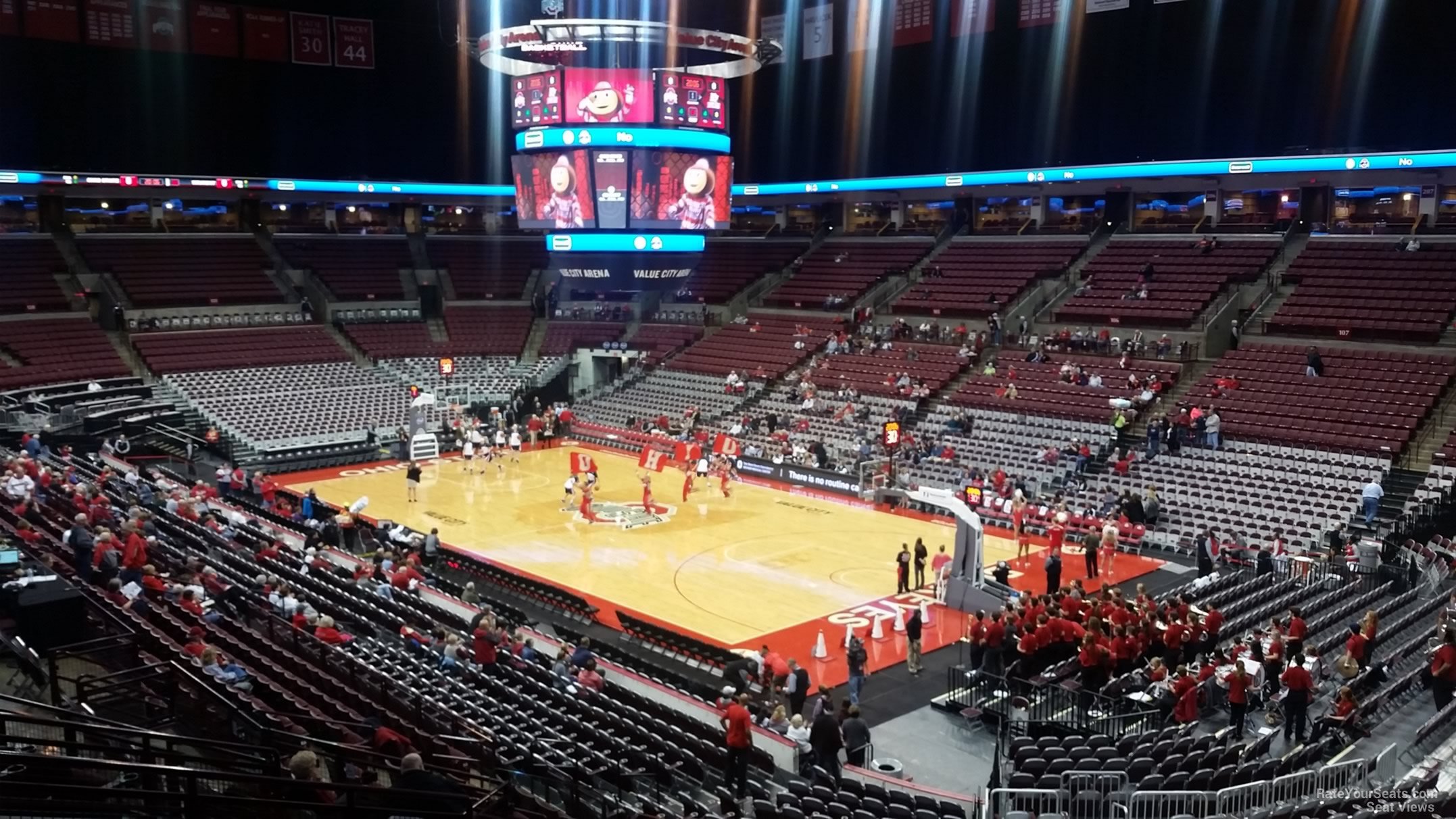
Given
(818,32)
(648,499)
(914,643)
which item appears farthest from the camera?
(818,32)

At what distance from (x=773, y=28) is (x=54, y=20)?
28.1 m

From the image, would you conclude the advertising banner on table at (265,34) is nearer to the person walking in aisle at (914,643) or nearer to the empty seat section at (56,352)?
the empty seat section at (56,352)

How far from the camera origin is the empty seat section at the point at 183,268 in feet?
143

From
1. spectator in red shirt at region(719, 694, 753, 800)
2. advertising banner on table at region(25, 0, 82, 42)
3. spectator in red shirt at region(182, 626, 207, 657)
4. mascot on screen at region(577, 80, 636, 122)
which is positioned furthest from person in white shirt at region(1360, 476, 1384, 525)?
advertising banner on table at region(25, 0, 82, 42)

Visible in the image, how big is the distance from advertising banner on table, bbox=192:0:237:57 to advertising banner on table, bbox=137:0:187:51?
0.46m

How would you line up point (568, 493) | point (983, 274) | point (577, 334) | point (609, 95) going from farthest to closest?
point (577, 334)
point (983, 274)
point (568, 493)
point (609, 95)

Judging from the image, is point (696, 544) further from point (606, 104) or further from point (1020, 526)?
point (606, 104)

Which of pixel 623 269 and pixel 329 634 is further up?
pixel 623 269

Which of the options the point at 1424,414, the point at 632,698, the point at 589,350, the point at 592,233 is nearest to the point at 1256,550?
the point at 1424,414

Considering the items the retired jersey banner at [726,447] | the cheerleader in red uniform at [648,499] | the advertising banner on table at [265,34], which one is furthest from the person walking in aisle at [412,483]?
the advertising banner on table at [265,34]

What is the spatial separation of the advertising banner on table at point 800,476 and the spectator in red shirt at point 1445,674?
18.8m

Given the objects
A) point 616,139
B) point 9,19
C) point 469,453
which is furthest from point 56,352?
point 616,139

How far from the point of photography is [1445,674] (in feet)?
43.2

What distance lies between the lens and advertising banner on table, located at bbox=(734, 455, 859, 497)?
32.0 metres
